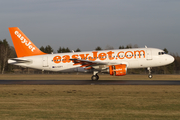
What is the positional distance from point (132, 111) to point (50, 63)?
81.1 feet

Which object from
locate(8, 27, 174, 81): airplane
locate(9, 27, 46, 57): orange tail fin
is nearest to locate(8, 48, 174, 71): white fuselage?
locate(8, 27, 174, 81): airplane

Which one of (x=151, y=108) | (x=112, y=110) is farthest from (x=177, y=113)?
(x=112, y=110)

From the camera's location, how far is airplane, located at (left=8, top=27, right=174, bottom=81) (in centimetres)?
3208

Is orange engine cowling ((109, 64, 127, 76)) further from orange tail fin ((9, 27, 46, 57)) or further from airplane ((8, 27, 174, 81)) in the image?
orange tail fin ((9, 27, 46, 57))

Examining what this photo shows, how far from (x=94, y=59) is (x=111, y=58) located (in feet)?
8.16

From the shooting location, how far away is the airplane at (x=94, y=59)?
105 feet

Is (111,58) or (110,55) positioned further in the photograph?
(110,55)

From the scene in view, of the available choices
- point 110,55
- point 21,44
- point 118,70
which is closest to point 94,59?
point 110,55

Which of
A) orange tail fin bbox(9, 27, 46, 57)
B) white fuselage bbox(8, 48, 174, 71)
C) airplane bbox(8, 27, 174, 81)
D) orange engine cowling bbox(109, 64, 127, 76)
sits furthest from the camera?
orange tail fin bbox(9, 27, 46, 57)

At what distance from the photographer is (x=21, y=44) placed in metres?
35.7

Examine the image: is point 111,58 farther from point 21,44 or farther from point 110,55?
point 21,44

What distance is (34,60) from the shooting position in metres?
34.9

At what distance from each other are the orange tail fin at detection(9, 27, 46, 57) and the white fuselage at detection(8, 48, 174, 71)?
45.8 inches

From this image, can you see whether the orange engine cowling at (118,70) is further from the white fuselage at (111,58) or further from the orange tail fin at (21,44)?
the orange tail fin at (21,44)
